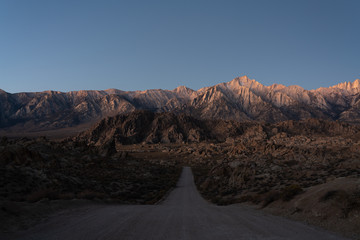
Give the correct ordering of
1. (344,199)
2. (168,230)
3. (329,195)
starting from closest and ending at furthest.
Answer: (168,230), (344,199), (329,195)

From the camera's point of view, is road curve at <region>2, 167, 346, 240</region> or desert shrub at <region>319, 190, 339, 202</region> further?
desert shrub at <region>319, 190, 339, 202</region>

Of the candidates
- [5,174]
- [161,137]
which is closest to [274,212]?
[5,174]

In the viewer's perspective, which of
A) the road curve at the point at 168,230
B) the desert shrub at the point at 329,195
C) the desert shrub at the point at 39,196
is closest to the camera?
the road curve at the point at 168,230

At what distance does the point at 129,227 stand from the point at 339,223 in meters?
8.89

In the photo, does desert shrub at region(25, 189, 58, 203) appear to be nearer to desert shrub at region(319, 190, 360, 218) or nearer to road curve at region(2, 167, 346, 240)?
road curve at region(2, 167, 346, 240)

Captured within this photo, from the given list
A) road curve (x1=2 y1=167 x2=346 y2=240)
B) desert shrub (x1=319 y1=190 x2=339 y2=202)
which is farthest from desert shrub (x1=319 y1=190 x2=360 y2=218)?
road curve (x1=2 y1=167 x2=346 y2=240)

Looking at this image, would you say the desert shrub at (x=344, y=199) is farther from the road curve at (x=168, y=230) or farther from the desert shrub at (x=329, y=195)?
the road curve at (x=168, y=230)

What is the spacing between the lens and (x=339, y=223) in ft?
30.7

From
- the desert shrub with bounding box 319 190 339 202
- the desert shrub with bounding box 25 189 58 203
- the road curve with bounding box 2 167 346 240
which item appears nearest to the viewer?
the road curve with bounding box 2 167 346 240

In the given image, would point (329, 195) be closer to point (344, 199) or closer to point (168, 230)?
point (344, 199)

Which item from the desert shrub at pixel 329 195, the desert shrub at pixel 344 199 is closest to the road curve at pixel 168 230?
the desert shrub at pixel 344 199

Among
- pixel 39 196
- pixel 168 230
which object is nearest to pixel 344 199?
pixel 168 230

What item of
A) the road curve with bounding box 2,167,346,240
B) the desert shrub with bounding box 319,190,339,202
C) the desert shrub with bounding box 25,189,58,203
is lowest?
the desert shrub with bounding box 25,189,58,203

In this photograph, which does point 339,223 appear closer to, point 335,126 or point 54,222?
point 54,222
